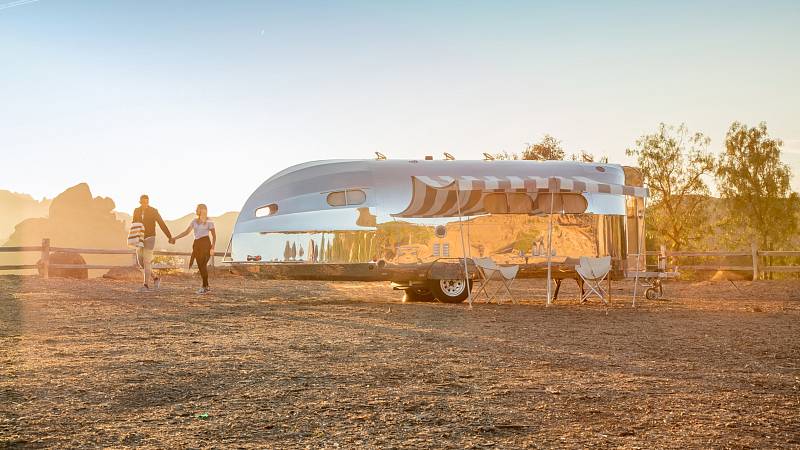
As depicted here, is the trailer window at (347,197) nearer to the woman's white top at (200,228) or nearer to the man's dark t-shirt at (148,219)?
the woman's white top at (200,228)

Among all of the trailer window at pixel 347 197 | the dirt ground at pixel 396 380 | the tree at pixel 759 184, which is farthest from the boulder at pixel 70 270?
the tree at pixel 759 184

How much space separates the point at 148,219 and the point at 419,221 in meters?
5.85

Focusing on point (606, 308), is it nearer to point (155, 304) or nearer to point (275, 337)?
point (275, 337)

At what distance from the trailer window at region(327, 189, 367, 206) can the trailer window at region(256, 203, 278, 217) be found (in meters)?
0.98

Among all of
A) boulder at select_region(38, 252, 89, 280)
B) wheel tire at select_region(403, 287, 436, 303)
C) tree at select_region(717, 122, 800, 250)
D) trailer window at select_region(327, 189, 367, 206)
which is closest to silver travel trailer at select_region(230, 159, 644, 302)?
trailer window at select_region(327, 189, 367, 206)

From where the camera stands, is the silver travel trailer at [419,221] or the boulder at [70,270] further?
the boulder at [70,270]

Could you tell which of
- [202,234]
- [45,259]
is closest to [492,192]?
[202,234]

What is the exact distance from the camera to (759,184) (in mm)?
42594

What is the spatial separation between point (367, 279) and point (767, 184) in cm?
3490

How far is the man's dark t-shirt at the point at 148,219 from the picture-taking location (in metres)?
16.3

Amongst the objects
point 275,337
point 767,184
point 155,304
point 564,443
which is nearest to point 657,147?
point 767,184

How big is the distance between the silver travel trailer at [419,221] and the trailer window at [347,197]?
0.02 meters

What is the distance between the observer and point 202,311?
13.1 meters

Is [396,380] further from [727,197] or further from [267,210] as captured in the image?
[727,197]
